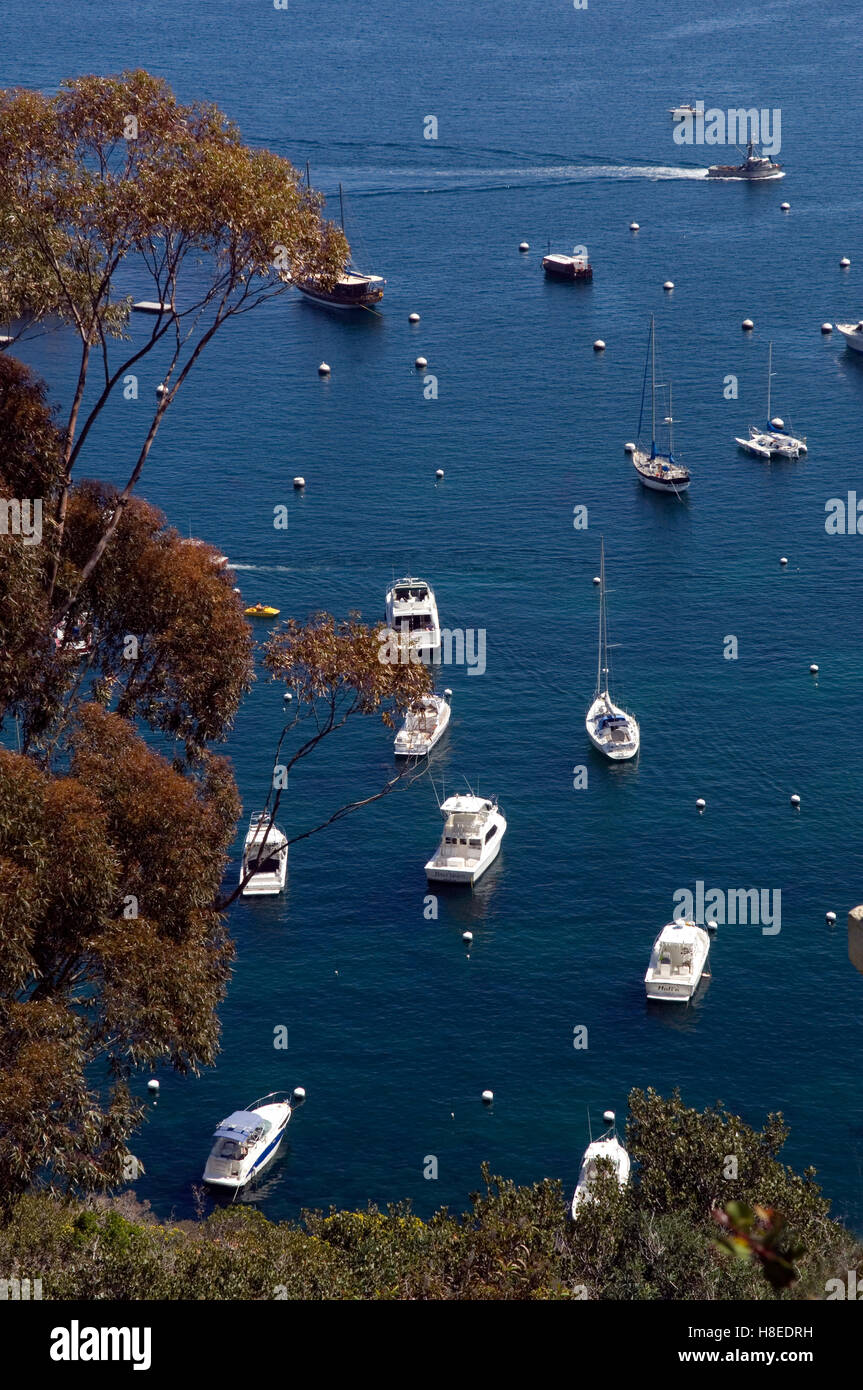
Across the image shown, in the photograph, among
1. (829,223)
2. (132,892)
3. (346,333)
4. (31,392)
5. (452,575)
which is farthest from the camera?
(829,223)

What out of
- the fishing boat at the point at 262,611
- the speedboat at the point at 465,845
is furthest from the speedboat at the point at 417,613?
Answer: the speedboat at the point at 465,845

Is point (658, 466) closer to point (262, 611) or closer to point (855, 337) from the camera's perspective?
point (855, 337)

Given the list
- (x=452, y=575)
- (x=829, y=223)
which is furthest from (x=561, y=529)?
(x=829, y=223)

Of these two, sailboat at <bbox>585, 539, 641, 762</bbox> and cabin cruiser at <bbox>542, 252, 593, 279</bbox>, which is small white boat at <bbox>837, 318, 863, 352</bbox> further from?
sailboat at <bbox>585, 539, 641, 762</bbox>

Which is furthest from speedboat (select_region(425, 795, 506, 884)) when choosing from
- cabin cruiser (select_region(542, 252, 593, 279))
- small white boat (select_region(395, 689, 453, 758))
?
cabin cruiser (select_region(542, 252, 593, 279))

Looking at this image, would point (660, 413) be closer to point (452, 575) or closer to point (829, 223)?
point (452, 575)

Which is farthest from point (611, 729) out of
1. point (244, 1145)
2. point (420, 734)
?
point (244, 1145)

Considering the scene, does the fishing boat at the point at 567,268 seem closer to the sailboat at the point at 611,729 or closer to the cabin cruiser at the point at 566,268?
the cabin cruiser at the point at 566,268
